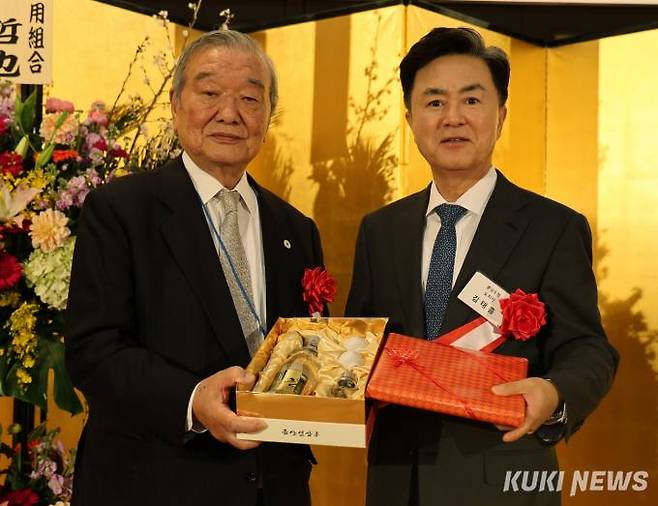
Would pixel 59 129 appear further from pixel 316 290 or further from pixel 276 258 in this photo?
pixel 316 290

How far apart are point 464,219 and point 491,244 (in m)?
0.12

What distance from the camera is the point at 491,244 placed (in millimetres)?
1738

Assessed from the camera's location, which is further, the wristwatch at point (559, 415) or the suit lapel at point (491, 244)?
the suit lapel at point (491, 244)

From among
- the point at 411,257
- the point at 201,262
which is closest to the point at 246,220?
the point at 201,262

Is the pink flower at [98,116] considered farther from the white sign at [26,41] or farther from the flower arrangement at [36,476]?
the flower arrangement at [36,476]

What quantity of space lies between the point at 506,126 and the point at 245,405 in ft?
7.86

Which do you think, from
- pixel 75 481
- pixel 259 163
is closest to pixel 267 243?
pixel 75 481

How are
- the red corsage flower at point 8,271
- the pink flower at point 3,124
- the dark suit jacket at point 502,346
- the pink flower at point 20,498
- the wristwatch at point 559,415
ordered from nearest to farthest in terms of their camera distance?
the wristwatch at point 559,415
the dark suit jacket at point 502,346
the red corsage flower at point 8,271
the pink flower at point 3,124
the pink flower at point 20,498

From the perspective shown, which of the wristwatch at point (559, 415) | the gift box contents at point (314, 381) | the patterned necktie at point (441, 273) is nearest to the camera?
the gift box contents at point (314, 381)

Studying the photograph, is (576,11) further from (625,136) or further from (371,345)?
(371,345)

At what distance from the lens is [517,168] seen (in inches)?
135

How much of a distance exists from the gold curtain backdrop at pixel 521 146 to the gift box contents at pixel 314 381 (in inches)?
63.4

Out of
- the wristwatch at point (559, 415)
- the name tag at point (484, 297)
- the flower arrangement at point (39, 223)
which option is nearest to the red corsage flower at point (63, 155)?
the flower arrangement at point (39, 223)

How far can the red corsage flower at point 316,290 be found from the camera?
1807mm
